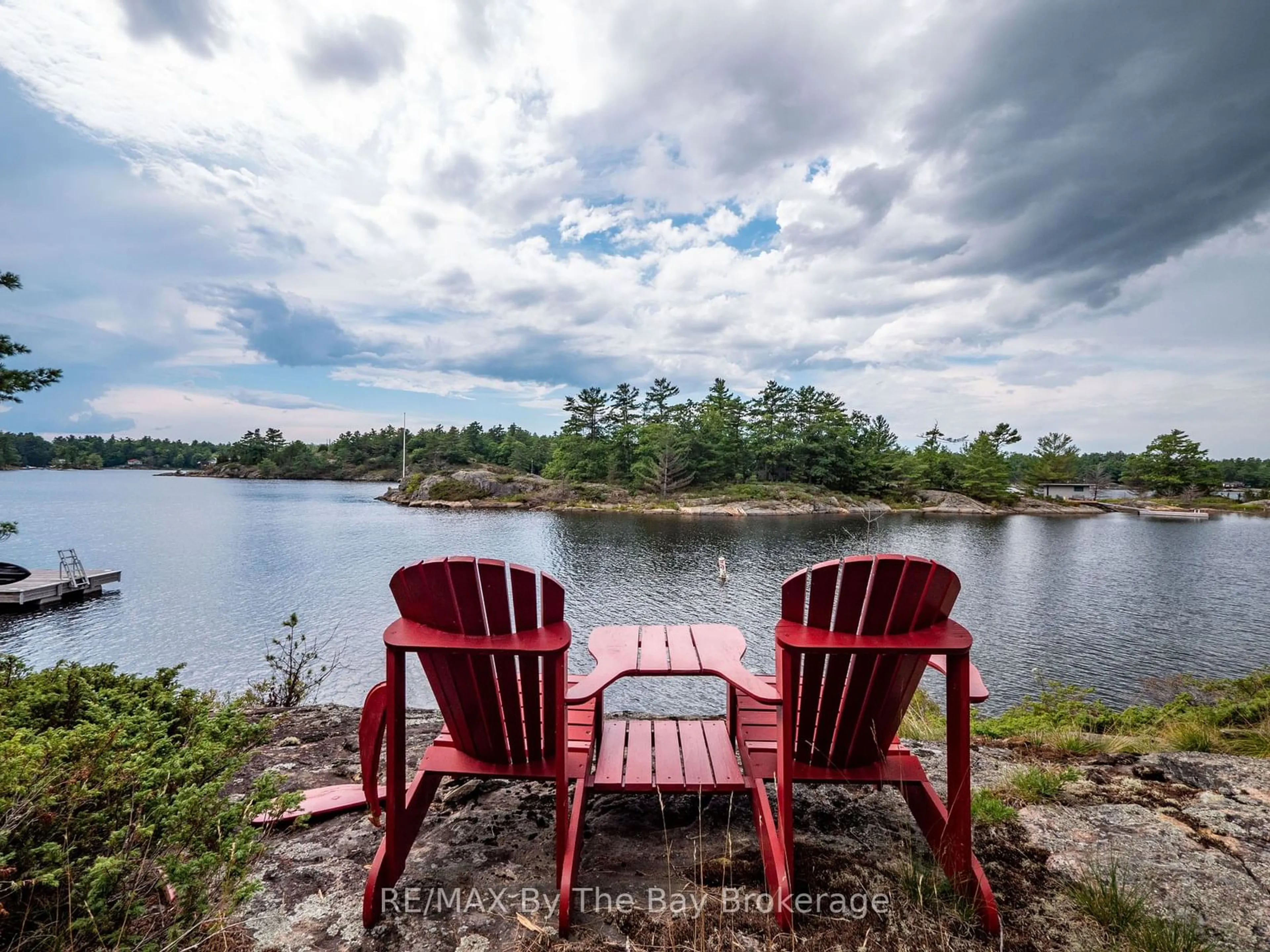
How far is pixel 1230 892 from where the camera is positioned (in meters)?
1.85

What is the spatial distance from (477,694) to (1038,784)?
257cm

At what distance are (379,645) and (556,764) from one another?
9.05 meters

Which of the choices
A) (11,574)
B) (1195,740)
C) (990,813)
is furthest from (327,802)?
(11,574)

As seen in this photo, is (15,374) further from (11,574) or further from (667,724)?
(11,574)

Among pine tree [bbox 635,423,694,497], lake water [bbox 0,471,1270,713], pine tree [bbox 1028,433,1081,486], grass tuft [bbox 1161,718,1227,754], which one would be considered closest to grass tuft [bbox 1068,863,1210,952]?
grass tuft [bbox 1161,718,1227,754]

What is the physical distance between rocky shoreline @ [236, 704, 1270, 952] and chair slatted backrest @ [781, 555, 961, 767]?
0.43m

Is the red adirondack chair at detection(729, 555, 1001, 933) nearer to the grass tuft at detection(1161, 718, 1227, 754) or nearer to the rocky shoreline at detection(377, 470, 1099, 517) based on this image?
the grass tuft at detection(1161, 718, 1227, 754)

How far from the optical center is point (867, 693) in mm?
1905

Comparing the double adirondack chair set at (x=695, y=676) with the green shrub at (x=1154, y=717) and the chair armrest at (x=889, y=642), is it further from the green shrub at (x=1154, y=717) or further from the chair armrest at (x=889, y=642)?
the green shrub at (x=1154, y=717)

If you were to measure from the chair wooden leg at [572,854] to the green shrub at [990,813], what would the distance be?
1.59 m

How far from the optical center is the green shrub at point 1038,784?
2.49 m

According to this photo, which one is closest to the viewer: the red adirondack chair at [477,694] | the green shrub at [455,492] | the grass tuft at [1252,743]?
the red adirondack chair at [477,694]

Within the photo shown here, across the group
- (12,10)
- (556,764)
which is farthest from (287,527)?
(556,764)

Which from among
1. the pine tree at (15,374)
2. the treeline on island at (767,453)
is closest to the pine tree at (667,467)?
the treeline on island at (767,453)
